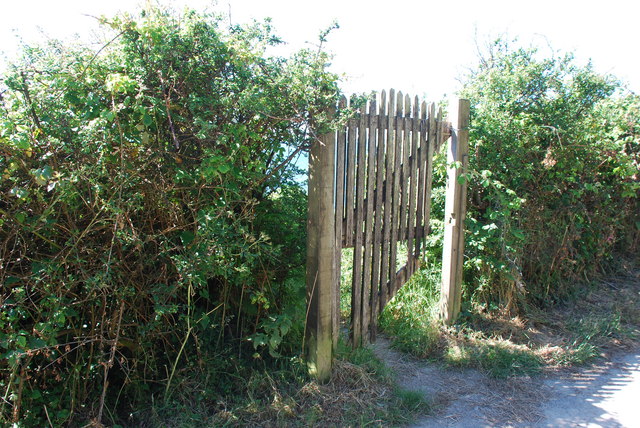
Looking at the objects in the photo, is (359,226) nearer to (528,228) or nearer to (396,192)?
(396,192)

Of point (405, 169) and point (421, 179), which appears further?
point (421, 179)

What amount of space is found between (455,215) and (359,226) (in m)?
1.54

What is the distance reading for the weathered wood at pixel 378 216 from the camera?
4.09 meters

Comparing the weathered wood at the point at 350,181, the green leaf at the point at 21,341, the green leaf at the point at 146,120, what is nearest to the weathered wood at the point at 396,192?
the weathered wood at the point at 350,181

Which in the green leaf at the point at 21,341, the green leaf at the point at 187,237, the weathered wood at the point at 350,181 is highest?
the weathered wood at the point at 350,181

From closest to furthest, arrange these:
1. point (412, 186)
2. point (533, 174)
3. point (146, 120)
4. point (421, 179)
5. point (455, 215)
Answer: point (146, 120) → point (412, 186) → point (421, 179) → point (455, 215) → point (533, 174)

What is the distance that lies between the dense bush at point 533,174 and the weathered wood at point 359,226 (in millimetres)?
1651

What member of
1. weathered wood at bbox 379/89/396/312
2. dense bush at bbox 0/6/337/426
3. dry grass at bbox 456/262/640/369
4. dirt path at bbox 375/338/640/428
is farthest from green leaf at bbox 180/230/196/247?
dry grass at bbox 456/262/640/369

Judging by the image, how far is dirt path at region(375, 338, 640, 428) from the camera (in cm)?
354

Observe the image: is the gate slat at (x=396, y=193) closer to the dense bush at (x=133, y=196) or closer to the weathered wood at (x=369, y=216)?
the weathered wood at (x=369, y=216)

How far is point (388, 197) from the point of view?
13.9 ft

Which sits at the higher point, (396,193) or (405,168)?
(405,168)

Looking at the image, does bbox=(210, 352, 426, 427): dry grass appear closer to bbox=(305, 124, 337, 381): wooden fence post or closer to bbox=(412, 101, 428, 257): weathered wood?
bbox=(305, 124, 337, 381): wooden fence post

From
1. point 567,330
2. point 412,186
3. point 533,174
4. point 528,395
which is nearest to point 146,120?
point 412,186
